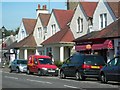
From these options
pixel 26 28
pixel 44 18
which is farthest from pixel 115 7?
pixel 26 28

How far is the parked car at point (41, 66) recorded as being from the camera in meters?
30.9

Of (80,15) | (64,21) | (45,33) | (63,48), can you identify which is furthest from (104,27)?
(45,33)

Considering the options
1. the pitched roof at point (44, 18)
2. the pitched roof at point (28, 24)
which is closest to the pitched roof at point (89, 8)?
the pitched roof at point (44, 18)

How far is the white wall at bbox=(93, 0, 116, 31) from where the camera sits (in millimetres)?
Result: 35969

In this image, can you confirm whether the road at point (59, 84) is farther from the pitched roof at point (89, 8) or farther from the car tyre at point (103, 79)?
the pitched roof at point (89, 8)

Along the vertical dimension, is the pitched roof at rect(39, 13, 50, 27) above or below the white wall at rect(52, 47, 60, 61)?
above

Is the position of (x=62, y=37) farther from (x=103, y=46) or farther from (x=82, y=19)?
(x=103, y=46)

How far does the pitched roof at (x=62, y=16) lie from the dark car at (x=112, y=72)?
82.7 feet

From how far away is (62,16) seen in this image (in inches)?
1911

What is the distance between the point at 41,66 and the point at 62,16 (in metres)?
18.1

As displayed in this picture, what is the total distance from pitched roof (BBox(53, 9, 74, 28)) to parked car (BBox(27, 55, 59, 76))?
14254mm

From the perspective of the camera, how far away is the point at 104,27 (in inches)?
1463

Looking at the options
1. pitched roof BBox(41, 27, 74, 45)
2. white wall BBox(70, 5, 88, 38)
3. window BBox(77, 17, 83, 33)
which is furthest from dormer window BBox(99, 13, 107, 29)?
pitched roof BBox(41, 27, 74, 45)

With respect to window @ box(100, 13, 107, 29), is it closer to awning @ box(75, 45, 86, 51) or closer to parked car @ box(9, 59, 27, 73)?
awning @ box(75, 45, 86, 51)
